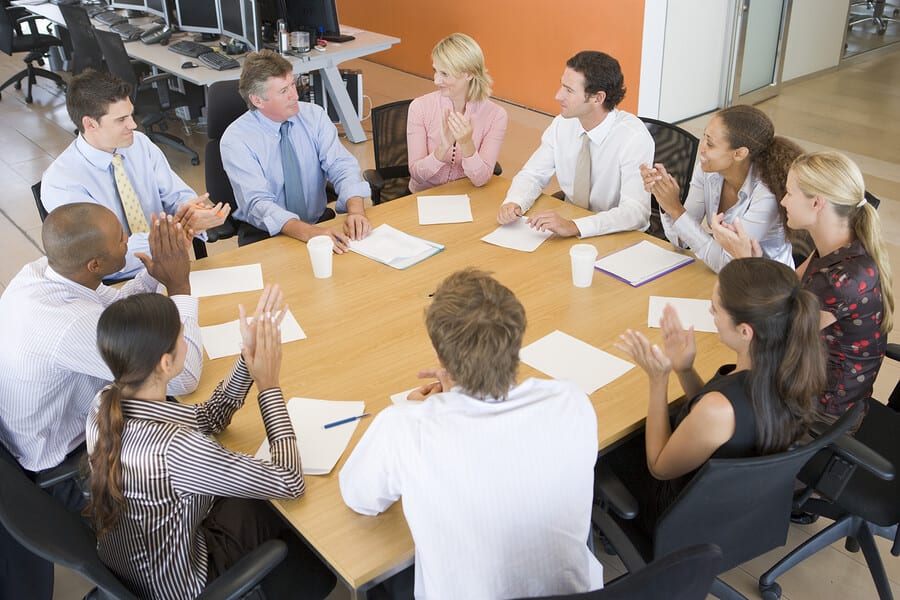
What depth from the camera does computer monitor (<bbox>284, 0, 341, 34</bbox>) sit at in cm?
569

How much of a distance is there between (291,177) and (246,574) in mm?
2172

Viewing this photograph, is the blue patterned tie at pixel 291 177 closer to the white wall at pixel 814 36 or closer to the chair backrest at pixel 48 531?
the chair backrest at pixel 48 531

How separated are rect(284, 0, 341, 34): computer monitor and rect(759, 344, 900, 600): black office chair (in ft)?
14.8

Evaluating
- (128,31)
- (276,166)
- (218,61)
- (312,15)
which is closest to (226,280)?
(276,166)

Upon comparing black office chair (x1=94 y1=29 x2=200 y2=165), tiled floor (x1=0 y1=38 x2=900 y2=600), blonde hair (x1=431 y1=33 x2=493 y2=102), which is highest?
blonde hair (x1=431 y1=33 x2=493 y2=102)

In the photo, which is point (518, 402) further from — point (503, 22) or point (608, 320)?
point (503, 22)

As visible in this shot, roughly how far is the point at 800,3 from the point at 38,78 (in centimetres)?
729

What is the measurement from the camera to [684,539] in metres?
1.96

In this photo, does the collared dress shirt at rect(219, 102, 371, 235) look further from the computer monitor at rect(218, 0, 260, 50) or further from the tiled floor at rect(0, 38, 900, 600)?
the computer monitor at rect(218, 0, 260, 50)

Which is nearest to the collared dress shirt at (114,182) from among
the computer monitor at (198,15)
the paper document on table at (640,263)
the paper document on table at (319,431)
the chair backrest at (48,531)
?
the paper document on table at (319,431)

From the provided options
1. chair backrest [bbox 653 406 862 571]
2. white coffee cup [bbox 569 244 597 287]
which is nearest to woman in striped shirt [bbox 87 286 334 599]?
chair backrest [bbox 653 406 862 571]

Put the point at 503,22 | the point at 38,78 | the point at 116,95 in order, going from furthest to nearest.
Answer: the point at 38,78 → the point at 503,22 → the point at 116,95

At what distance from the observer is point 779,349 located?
1.84m

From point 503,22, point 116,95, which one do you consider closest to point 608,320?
point 116,95
